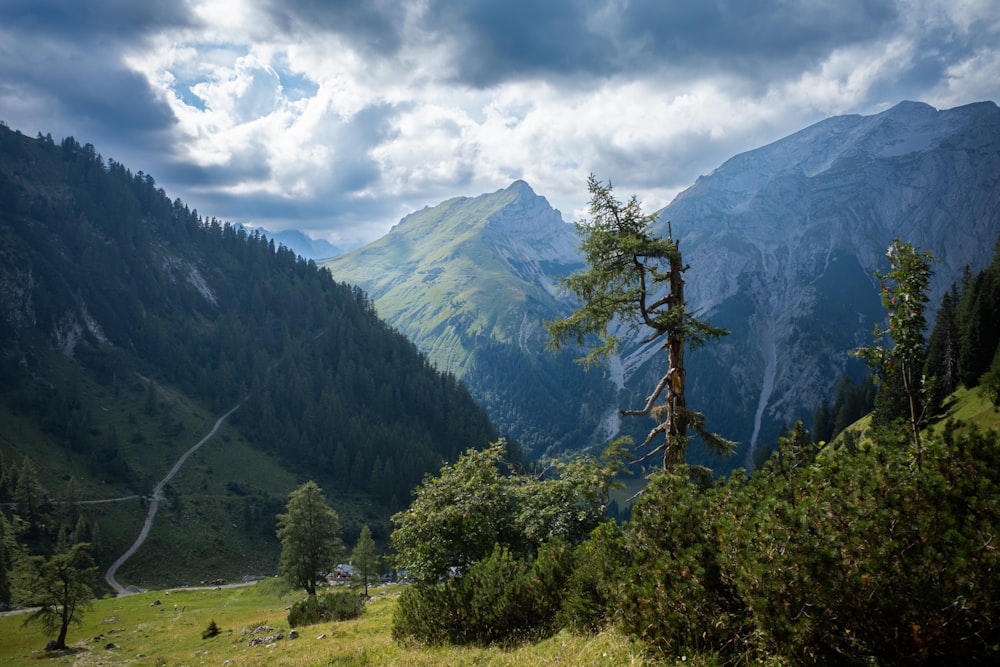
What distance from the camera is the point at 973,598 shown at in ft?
21.2

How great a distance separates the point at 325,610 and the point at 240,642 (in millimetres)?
5862

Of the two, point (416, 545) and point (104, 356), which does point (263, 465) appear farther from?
point (416, 545)

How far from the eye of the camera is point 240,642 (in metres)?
34.3

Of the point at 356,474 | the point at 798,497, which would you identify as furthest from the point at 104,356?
the point at 798,497

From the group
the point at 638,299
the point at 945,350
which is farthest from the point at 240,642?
the point at 945,350

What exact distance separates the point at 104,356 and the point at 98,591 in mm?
126081

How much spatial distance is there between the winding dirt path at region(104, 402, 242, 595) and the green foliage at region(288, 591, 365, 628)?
8015cm

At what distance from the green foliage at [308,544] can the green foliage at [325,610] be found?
24.5 metres

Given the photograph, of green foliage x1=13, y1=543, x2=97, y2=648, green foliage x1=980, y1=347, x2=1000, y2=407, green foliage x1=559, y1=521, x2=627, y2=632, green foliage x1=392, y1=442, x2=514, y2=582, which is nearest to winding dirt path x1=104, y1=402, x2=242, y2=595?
green foliage x1=13, y1=543, x2=97, y2=648

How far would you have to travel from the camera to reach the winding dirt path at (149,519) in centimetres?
9819

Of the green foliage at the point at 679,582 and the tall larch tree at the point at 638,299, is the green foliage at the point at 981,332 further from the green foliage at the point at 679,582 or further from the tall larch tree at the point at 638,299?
the green foliage at the point at 679,582

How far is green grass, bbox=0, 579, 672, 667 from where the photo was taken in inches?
490

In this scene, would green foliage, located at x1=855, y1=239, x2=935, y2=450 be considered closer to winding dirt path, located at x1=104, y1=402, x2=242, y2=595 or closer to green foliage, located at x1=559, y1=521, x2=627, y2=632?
green foliage, located at x1=559, y1=521, x2=627, y2=632

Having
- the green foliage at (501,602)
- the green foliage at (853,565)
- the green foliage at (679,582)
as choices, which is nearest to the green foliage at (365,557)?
the green foliage at (501,602)
